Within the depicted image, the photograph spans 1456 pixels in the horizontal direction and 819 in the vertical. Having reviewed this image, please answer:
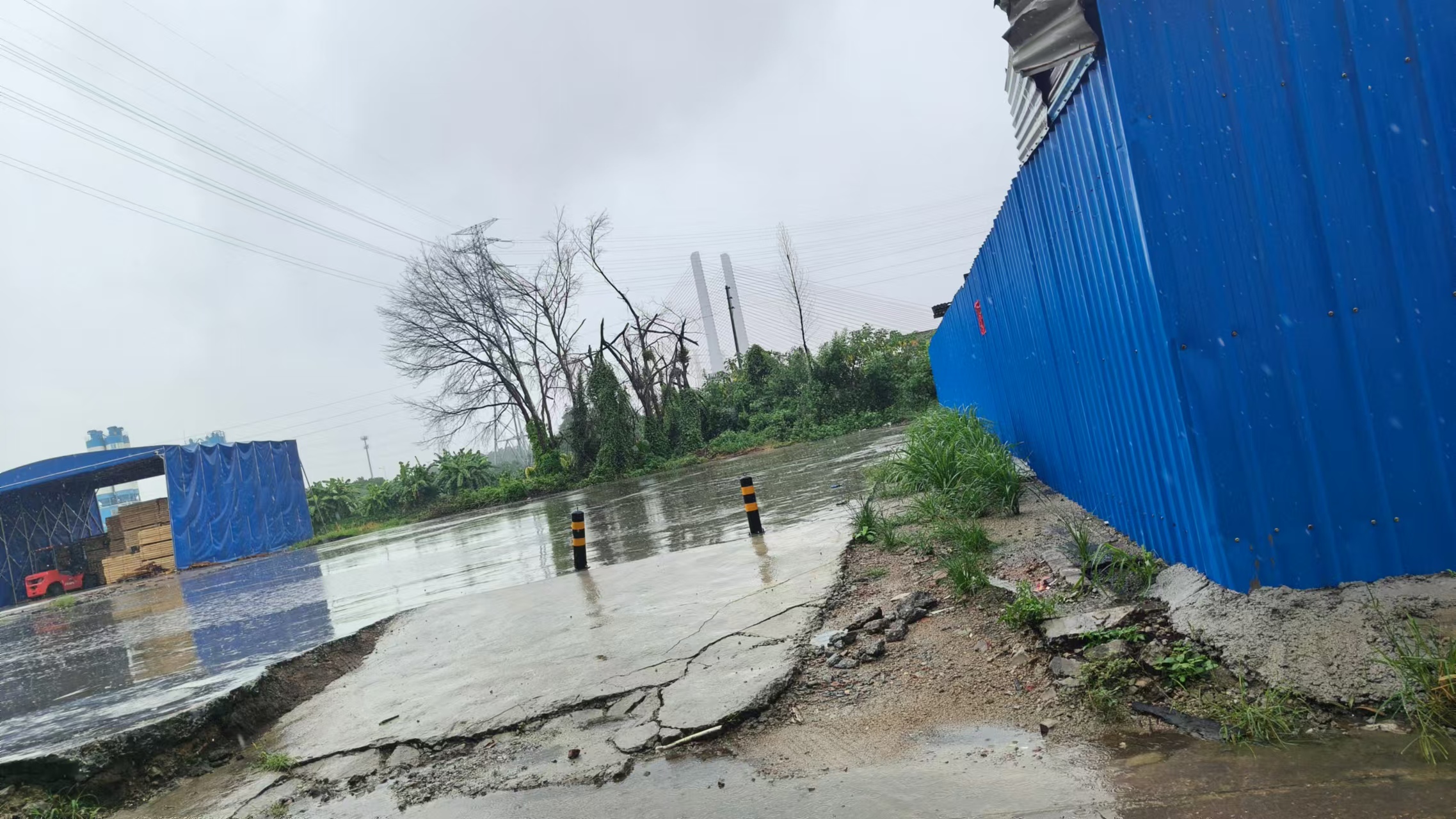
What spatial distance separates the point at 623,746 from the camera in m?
3.76

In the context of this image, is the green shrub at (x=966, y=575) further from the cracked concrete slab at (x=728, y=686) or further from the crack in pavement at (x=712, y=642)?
the cracked concrete slab at (x=728, y=686)

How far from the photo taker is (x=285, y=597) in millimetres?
11391

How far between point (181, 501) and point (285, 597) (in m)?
16.0

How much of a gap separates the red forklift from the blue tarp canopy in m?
0.42

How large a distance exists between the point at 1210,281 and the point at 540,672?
14.2 feet

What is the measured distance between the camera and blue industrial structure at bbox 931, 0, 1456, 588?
2.91m

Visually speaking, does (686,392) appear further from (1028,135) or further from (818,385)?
(1028,135)

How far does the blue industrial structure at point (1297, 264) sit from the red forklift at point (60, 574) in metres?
31.6

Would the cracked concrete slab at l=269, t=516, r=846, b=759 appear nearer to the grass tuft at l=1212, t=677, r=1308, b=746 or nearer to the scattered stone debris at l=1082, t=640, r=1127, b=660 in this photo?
the scattered stone debris at l=1082, t=640, r=1127, b=660

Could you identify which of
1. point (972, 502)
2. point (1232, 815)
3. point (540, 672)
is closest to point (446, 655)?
point (540, 672)

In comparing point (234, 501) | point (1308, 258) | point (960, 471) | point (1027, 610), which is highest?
point (234, 501)

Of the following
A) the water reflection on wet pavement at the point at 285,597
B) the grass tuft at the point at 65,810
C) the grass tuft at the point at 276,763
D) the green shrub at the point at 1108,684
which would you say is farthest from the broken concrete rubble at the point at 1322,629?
the water reflection on wet pavement at the point at 285,597

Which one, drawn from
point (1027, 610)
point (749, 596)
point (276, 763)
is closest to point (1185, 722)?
point (1027, 610)

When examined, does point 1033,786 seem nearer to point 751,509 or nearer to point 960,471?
point 960,471
